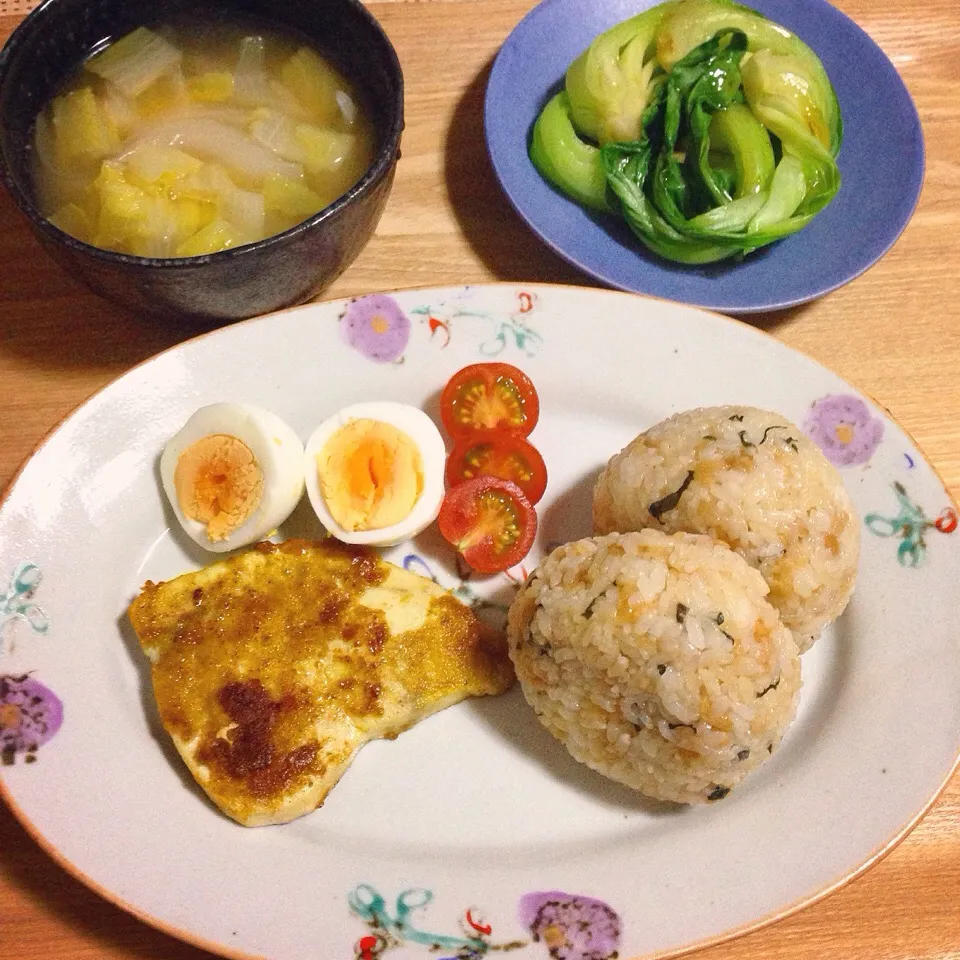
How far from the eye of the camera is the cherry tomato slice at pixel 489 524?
190 centimetres

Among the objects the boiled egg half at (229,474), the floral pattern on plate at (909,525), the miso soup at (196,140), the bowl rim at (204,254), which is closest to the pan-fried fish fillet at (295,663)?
the boiled egg half at (229,474)

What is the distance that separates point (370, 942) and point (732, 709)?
2.45 feet

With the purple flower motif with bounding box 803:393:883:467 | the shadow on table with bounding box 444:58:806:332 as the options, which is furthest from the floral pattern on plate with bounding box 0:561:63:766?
the purple flower motif with bounding box 803:393:883:467

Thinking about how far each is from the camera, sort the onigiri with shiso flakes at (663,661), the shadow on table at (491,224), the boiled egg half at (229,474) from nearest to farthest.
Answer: the onigiri with shiso flakes at (663,661), the boiled egg half at (229,474), the shadow on table at (491,224)

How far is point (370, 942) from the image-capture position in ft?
5.10

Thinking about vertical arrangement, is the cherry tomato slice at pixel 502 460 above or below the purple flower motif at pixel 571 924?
above

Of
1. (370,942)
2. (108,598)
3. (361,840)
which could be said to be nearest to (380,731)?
(361,840)

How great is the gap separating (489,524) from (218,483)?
57 cm

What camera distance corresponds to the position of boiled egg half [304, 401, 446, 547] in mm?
1848

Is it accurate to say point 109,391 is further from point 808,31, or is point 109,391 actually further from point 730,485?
point 808,31

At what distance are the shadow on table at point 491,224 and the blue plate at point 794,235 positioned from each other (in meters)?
0.08

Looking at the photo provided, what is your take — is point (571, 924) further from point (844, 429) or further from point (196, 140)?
point (196, 140)

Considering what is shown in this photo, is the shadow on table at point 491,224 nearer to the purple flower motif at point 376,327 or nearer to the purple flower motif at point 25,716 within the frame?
the purple flower motif at point 376,327

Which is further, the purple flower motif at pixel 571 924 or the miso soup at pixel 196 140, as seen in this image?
the miso soup at pixel 196 140
